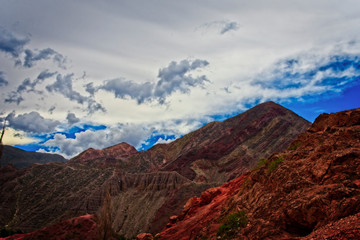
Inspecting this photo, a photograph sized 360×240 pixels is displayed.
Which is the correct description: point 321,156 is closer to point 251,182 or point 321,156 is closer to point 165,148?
point 251,182

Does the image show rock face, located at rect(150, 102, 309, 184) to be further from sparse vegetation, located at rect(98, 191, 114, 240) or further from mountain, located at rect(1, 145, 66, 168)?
mountain, located at rect(1, 145, 66, 168)

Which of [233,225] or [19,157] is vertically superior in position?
[233,225]

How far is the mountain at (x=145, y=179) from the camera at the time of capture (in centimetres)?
6053

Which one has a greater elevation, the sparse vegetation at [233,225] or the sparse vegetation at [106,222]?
the sparse vegetation at [233,225]

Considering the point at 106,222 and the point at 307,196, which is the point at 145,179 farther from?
the point at 307,196

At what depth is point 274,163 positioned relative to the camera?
14641mm

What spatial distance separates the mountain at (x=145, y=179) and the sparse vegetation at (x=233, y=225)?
28124mm

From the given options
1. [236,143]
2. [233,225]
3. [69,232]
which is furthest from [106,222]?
[236,143]

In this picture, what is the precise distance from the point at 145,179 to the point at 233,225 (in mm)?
67172

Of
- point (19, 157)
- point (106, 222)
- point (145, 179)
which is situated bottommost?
point (106, 222)

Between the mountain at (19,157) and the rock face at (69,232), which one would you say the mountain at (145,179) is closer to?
the rock face at (69,232)

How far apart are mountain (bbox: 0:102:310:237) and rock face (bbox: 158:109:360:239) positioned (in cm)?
2838

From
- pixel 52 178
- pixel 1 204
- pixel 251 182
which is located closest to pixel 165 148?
pixel 52 178

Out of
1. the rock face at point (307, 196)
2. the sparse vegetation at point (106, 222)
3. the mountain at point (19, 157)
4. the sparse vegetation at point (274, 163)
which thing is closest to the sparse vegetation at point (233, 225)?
the rock face at point (307, 196)
